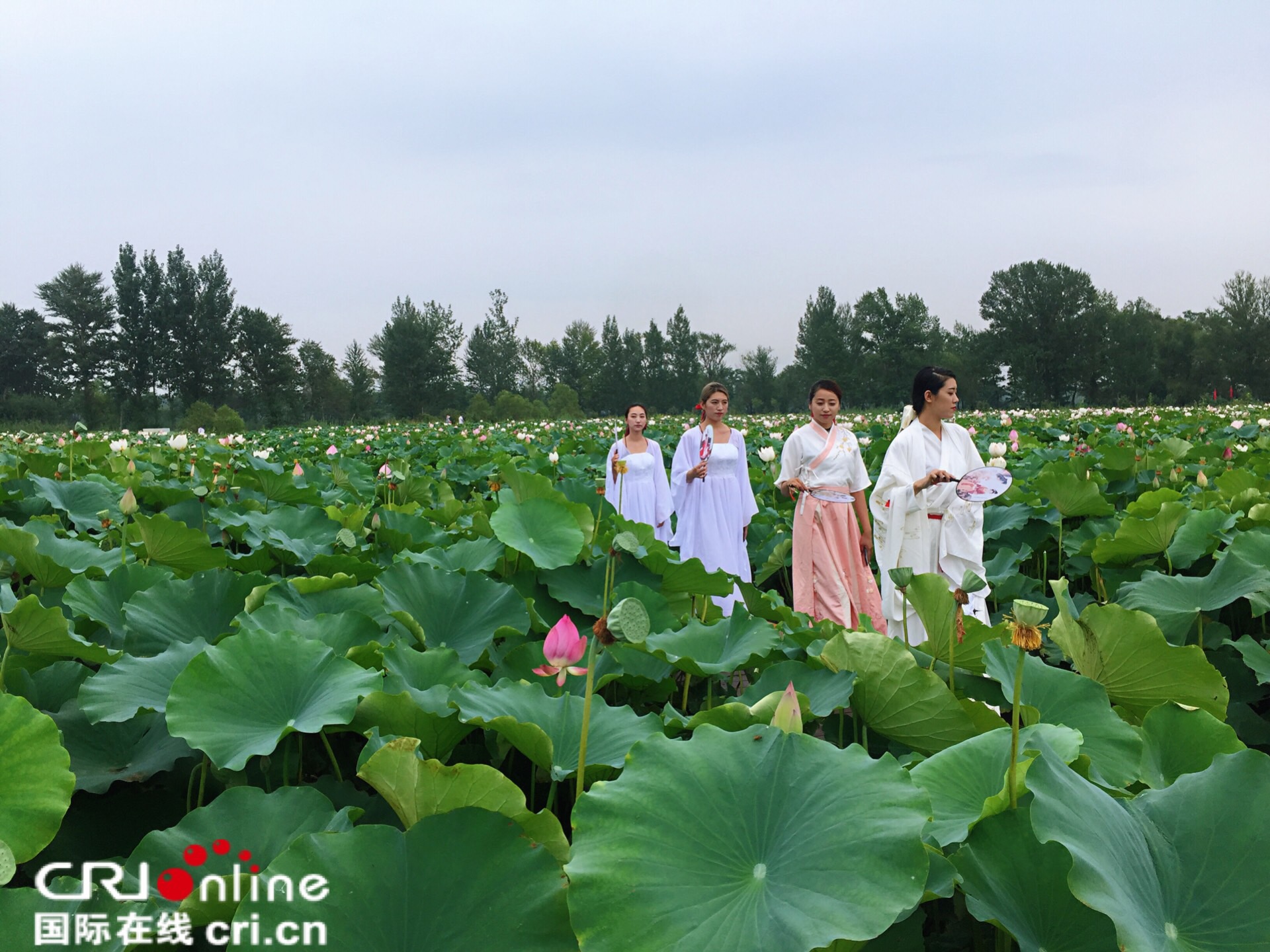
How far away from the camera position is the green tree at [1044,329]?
50.2 metres

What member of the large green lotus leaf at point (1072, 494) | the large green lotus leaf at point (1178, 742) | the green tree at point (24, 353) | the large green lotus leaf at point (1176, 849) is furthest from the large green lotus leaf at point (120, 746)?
the green tree at point (24, 353)

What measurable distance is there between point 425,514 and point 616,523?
1.05m

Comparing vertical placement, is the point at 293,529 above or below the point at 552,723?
above

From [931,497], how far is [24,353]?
62.4 m

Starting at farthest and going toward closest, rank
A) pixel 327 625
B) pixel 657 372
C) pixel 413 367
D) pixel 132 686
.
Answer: pixel 657 372
pixel 413 367
pixel 327 625
pixel 132 686

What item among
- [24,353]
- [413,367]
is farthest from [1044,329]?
[24,353]

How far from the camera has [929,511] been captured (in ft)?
12.4

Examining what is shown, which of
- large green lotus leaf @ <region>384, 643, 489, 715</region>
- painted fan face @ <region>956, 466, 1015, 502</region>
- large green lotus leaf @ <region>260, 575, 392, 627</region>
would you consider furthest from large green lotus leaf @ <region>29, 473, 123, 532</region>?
painted fan face @ <region>956, 466, 1015, 502</region>

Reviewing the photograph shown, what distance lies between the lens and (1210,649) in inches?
106

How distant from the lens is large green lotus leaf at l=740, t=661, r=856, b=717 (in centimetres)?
114

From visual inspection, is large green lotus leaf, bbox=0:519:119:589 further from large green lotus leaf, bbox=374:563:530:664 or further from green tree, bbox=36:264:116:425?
green tree, bbox=36:264:116:425

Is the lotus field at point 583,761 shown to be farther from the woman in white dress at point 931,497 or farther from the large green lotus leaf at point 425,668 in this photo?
the woman in white dress at point 931,497

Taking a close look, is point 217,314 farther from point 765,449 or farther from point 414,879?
point 414,879

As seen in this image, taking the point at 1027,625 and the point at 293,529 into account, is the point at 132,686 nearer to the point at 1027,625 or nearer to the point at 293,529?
the point at 1027,625
